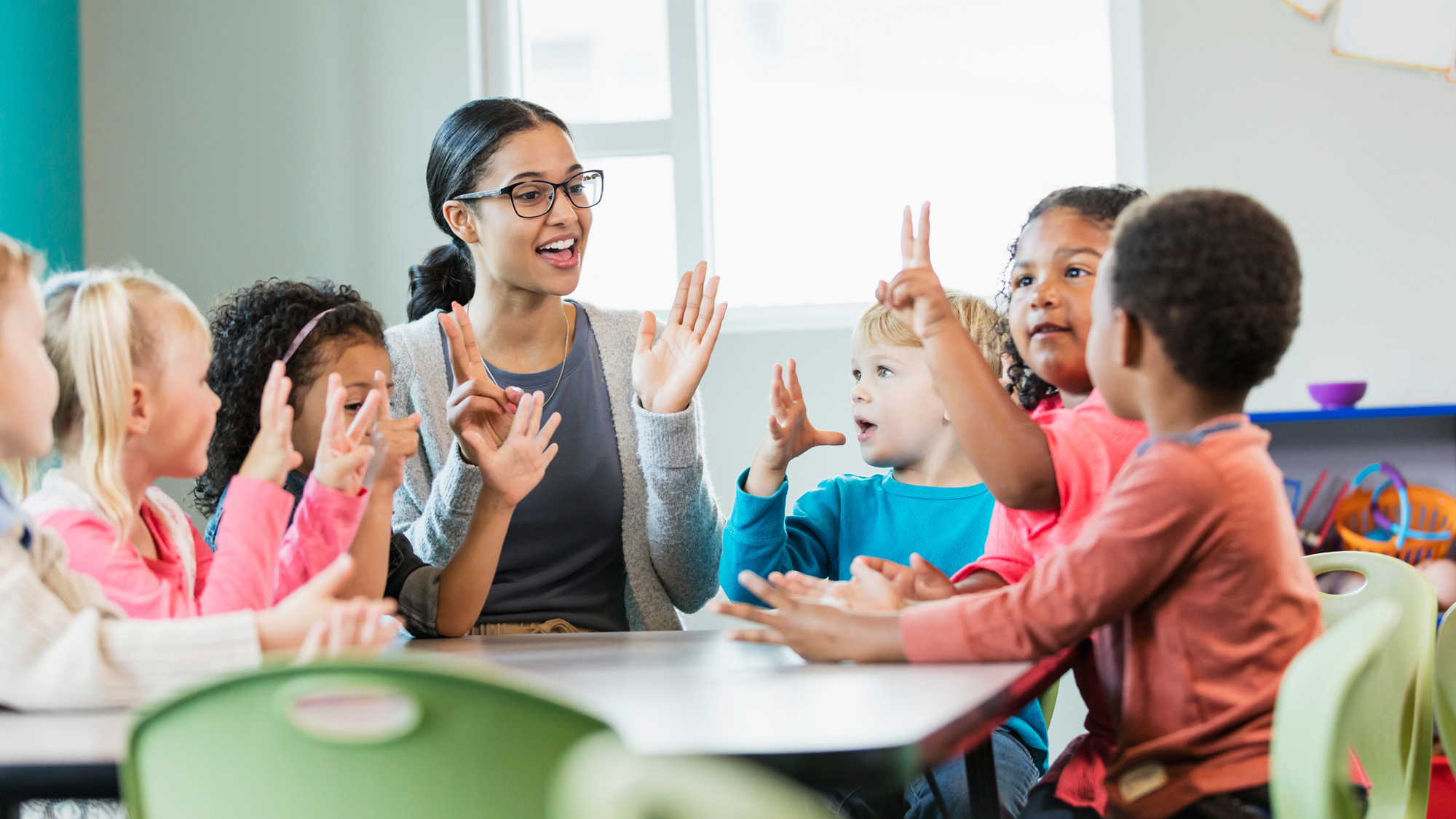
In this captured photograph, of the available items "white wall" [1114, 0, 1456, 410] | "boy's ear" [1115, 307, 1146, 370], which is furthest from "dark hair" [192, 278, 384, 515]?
"white wall" [1114, 0, 1456, 410]

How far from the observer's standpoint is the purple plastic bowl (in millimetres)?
2844

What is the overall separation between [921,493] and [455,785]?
4.18 ft

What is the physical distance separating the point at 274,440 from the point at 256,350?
0.50 meters

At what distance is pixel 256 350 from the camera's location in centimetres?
167

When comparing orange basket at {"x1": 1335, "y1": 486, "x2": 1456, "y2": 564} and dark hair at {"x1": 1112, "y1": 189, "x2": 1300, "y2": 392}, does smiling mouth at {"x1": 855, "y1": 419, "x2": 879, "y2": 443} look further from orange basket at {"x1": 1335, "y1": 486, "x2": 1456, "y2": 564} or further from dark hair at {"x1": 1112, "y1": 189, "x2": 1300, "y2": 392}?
orange basket at {"x1": 1335, "y1": 486, "x2": 1456, "y2": 564}

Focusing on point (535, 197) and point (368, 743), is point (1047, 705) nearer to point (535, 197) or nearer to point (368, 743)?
point (535, 197)

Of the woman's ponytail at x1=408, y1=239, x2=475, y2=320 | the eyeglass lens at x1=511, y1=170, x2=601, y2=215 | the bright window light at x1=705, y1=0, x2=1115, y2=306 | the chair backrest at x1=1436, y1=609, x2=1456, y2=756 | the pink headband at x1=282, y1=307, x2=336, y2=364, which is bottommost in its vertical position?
the chair backrest at x1=1436, y1=609, x2=1456, y2=756

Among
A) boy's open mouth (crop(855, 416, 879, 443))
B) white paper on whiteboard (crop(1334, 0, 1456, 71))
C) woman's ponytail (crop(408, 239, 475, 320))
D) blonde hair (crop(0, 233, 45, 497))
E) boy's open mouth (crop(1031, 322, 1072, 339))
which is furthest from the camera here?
white paper on whiteboard (crop(1334, 0, 1456, 71))

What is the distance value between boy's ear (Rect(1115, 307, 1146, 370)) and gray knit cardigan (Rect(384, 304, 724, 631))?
84cm

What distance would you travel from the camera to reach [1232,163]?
3117 millimetres

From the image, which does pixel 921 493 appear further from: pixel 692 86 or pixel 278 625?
pixel 692 86

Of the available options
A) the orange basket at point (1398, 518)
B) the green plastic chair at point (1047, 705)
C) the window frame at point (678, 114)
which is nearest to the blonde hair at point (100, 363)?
the green plastic chair at point (1047, 705)

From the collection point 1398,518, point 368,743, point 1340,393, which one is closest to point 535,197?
point 368,743

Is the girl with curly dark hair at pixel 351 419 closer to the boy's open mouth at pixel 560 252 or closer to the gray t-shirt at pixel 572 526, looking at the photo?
the gray t-shirt at pixel 572 526
